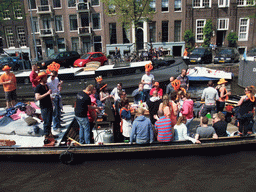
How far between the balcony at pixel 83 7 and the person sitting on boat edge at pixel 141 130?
22057mm

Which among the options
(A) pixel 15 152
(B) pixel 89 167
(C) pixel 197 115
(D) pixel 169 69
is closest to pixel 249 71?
(D) pixel 169 69

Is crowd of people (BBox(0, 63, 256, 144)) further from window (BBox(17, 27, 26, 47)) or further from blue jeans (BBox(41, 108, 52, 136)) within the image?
window (BBox(17, 27, 26, 47))

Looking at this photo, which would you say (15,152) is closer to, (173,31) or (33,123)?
(33,123)

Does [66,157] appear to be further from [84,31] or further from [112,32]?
[84,31]

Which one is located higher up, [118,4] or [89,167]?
[118,4]

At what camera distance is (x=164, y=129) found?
4.98m

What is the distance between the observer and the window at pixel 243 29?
80.1ft

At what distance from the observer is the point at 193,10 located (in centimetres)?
2408

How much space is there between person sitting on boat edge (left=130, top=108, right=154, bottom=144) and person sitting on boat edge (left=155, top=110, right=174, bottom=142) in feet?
0.70

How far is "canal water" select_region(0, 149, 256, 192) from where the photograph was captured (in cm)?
476

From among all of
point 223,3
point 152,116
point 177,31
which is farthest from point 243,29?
point 152,116

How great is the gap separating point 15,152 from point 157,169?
321cm

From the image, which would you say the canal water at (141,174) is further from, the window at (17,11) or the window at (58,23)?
the window at (17,11)

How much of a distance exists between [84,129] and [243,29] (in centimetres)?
2469
